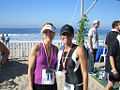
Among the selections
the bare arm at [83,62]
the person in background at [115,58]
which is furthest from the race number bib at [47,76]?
the person in background at [115,58]

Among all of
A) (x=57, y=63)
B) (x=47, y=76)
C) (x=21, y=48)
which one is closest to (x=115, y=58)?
(x=57, y=63)

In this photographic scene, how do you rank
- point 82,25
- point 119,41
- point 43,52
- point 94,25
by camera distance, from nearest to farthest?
Answer: point 43,52, point 119,41, point 94,25, point 82,25

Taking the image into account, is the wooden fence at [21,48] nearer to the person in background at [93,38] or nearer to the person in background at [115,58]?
the person in background at [93,38]

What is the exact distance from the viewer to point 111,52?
270 centimetres

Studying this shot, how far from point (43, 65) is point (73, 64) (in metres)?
0.44

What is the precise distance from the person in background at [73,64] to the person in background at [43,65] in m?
0.14

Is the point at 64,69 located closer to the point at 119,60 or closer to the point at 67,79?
the point at 67,79

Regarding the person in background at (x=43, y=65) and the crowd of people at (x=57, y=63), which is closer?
the crowd of people at (x=57, y=63)

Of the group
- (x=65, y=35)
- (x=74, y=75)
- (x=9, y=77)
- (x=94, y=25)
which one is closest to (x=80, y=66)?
(x=74, y=75)

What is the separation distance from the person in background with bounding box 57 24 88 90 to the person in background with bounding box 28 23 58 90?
0.14 m

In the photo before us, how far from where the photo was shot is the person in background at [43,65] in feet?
6.40

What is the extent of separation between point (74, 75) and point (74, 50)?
1.12 feet

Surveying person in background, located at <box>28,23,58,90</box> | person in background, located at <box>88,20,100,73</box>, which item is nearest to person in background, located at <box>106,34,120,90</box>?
person in background, located at <box>28,23,58,90</box>

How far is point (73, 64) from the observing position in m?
1.83
